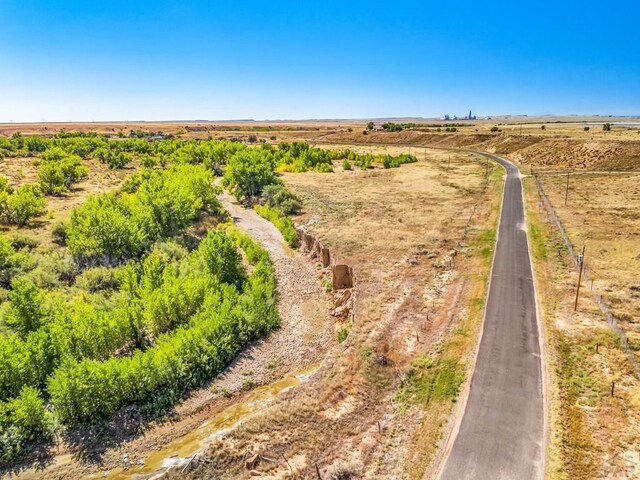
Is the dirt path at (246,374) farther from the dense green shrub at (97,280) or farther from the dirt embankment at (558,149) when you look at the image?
the dirt embankment at (558,149)

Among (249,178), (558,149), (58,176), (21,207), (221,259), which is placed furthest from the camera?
(558,149)

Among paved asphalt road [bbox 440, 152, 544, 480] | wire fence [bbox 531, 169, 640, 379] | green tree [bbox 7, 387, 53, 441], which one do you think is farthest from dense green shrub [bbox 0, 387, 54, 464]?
wire fence [bbox 531, 169, 640, 379]

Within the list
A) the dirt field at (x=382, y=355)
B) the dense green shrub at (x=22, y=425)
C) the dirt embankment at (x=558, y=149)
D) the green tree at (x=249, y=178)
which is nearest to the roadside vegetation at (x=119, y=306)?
the dense green shrub at (x=22, y=425)

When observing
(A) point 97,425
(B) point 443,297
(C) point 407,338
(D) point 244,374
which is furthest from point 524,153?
(A) point 97,425

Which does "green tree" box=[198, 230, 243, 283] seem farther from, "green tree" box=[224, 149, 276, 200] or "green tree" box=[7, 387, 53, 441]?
"green tree" box=[224, 149, 276, 200]

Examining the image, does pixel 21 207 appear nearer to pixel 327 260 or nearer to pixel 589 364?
pixel 327 260

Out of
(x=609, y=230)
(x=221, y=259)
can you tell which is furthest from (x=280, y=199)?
(x=609, y=230)
